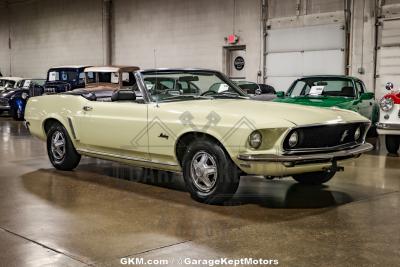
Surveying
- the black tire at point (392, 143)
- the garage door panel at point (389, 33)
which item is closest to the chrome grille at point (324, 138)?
the black tire at point (392, 143)

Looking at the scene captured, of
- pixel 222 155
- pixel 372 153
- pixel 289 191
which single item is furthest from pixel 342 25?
pixel 222 155

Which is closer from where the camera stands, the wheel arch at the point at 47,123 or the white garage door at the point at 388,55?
the wheel arch at the point at 47,123

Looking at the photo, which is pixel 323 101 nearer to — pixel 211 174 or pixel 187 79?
pixel 187 79

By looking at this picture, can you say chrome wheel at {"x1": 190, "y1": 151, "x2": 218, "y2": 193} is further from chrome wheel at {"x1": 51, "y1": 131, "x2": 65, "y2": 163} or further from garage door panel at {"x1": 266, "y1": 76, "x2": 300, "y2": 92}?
garage door panel at {"x1": 266, "y1": 76, "x2": 300, "y2": 92}

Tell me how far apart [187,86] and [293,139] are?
168 cm

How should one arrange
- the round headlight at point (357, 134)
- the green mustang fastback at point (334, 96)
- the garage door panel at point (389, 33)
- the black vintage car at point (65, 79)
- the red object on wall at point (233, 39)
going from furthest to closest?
1. the red object on wall at point (233, 39)
2. the black vintage car at point (65, 79)
3. the garage door panel at point (389, 33)
4. the green mustang fastback at point (334, 96)
5. the round headlight at point (357, 134)

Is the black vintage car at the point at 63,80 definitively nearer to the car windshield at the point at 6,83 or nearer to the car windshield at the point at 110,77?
the car windshield at the point at 110,77

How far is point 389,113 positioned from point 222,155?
478 centimetres

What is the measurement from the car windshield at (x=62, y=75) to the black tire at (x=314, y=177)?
1024cm

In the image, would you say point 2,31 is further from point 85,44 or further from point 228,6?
point 228,6

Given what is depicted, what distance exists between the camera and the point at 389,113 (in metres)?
8.57

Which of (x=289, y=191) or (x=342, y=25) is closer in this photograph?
(x=289, y=191)

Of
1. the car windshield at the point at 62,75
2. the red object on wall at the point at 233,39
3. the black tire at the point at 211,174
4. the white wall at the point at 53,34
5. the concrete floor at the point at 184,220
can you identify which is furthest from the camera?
the white wall at the point at 53,34

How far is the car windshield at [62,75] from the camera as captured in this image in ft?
49.3
